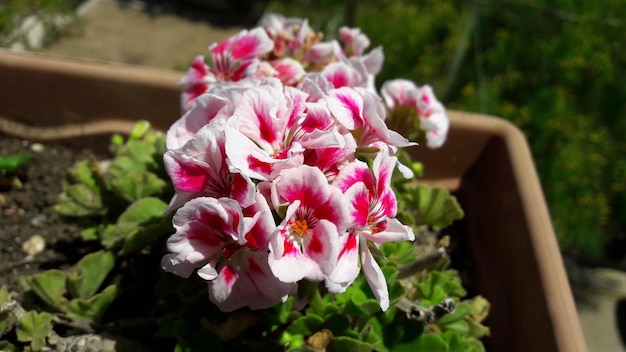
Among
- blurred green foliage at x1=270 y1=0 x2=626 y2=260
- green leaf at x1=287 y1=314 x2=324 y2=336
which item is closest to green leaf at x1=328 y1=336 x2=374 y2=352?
green leaf at x1=287 y1=314 x2=324 y2=336

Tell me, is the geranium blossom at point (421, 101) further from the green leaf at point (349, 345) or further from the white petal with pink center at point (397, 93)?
the green leaf at point (349, 345)

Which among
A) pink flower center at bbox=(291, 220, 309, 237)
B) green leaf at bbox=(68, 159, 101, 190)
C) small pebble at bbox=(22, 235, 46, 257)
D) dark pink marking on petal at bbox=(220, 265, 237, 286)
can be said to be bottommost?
small pebble at bbox=(22, 235, 46, 257)

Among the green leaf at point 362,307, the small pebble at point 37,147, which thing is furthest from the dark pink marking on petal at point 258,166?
the small pebble at point 37,147

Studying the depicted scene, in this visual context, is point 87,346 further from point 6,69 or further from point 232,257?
point 6,69

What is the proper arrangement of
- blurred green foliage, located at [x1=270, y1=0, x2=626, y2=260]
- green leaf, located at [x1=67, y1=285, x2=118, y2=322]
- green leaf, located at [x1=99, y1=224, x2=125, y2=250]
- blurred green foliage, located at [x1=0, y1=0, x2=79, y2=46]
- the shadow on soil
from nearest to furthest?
green leaf, located at [x1=67, y1=285, x2=118, y2=322] → green leaf, located at [x1=99, y1=224, x2=125, y2=250] → blurred green foliage, located at [x1=270, y1=0, x2=626, y2=260] → blurred green foliage, located at [x1=0, y1=0, x2=79, y2=46] → the shadow on soil

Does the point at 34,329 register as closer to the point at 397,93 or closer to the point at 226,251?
the point at 226,251

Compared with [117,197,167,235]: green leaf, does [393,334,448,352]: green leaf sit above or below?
below

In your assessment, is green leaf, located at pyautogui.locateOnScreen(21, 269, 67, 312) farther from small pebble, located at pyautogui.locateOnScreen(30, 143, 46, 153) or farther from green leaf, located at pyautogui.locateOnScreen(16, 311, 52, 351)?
small pebble, located at pyautogui.locateOnScreen(30, 143, 46, 153)
